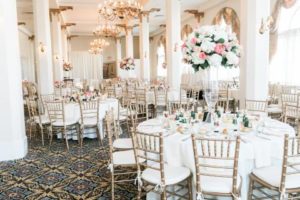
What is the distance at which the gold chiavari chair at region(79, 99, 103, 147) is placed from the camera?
20.1 feet

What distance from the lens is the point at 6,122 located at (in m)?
5.31

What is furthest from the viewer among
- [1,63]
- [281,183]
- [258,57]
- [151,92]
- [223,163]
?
[151,92]

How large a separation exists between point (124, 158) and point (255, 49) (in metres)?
4.59

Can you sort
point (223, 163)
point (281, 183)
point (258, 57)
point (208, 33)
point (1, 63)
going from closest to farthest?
point (281, 183)
point (223, 163)
point (208, 33)
point (1, 63)
point (258, 57)

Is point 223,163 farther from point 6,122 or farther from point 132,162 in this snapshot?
point 6,122

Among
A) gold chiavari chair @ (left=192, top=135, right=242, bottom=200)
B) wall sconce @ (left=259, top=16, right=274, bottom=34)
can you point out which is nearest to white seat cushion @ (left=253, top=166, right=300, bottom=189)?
gold chiavari chair @ (left=192, top=135, right=242, bottom=200)

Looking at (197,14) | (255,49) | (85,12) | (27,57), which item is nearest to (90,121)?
(255,49)

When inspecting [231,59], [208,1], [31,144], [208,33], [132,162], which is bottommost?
[31,144]

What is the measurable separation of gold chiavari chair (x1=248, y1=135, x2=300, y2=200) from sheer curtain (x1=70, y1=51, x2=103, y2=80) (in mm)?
20782

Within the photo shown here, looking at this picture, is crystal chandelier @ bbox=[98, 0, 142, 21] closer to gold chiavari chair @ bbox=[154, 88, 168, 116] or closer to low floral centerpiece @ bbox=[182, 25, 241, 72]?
gold chiavari chair @ bbox=[154, 88, 168, 116]

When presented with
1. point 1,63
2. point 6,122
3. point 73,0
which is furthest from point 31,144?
point 73,0

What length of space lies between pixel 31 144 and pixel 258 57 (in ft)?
17.8

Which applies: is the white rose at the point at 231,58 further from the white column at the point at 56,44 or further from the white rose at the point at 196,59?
the white column at the point at 56,44

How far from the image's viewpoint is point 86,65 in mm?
22766
